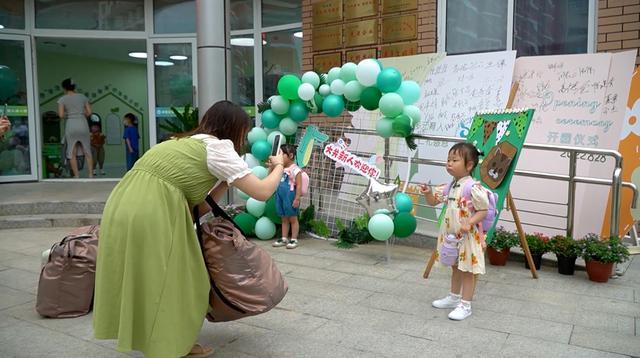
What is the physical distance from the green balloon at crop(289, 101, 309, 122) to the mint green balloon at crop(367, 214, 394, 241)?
1420 mm

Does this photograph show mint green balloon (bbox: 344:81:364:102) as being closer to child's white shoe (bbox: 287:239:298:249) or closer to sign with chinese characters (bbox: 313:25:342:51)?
child's white shoe (bbox: 287:239:298:249)

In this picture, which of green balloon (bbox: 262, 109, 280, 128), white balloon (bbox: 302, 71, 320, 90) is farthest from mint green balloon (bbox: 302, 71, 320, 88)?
green balloon (bbox: 262, 109, 280, 128)

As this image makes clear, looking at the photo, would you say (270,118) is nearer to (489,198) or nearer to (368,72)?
(368,72)

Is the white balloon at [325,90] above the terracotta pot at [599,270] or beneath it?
above

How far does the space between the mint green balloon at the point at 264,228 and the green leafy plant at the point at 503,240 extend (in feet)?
7.60

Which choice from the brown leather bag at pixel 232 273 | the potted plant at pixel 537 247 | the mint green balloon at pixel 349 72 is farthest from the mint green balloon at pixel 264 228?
the brown leather bag at pixel 232 273

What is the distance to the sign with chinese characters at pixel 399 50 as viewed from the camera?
24.1ft

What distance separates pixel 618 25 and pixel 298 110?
355cm

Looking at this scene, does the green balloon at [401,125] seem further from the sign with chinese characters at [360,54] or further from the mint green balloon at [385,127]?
the sign with chinese characters at [360,54]

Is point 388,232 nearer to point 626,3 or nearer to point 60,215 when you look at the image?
point 626,3

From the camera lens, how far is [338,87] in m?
5.29

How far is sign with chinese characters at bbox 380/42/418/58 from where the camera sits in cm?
734

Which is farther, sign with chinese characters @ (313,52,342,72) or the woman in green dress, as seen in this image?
sign with chinese characters @ (313,52,342,72)

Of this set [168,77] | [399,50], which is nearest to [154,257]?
[399,50]
